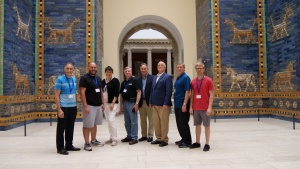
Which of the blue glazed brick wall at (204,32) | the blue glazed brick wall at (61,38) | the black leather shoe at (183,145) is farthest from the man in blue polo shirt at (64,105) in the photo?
the blue glazed brick wall at (204,32)

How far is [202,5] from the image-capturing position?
1109 centimetres

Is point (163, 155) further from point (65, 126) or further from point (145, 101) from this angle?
point (65, 126)

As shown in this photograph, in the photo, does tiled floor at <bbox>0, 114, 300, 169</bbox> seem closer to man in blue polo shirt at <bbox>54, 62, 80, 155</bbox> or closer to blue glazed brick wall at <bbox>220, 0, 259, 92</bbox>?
man in blue polo shirt at <bbox>54, 62, 80, 155</bbox>

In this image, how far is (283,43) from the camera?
9445mm

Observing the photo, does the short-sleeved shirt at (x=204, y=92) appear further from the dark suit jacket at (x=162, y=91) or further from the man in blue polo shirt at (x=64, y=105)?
the man in blue polo shirt at (x=64, y=105)

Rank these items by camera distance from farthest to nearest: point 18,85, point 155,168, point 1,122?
point 18,85, point 1,122, point 155,168

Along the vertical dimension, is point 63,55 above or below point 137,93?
above

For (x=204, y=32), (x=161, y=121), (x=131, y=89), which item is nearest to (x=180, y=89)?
(x=161, y=121)

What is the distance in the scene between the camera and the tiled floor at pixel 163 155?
406cm

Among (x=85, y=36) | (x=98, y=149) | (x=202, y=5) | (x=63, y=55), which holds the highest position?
(x=202, y=5)

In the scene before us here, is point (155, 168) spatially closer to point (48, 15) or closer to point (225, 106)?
point (225, 106)

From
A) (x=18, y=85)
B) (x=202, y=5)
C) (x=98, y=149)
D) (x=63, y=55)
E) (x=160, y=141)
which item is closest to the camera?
(x=98, y=149)

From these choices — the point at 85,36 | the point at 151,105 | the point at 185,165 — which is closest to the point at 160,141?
the point at 151,105

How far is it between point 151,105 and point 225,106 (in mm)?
5085
